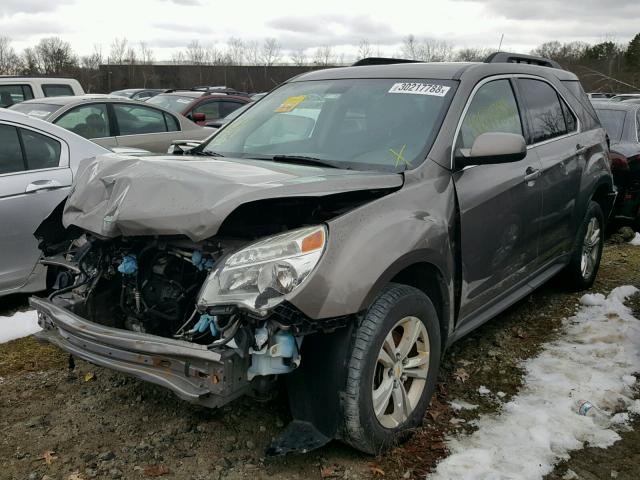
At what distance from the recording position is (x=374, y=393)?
2.87 meters

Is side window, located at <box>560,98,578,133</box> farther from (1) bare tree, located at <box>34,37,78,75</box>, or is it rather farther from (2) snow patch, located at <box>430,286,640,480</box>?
(1) bare tree, located at <box>34,37,78,75</box>

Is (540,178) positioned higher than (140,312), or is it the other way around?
(540,178)

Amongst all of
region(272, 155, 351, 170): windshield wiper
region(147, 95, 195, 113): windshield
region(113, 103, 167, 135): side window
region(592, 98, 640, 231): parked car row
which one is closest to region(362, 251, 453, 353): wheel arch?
region(272, 155, 351, 170): windshield wiper

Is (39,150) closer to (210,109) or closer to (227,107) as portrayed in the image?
(210,109)

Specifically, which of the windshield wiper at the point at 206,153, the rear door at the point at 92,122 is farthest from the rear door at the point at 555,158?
the rear door at the point at 92,122

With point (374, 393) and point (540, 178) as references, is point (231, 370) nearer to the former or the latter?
point (374, 393)

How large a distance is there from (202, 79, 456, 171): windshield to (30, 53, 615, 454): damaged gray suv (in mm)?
12

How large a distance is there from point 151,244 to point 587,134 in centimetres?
380

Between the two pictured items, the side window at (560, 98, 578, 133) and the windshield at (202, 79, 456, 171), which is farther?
the side window at (560, 98, 578, 133)

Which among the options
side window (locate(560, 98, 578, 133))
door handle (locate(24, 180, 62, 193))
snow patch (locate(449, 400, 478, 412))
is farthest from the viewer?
side window (locate(560, 98, 578, 133))

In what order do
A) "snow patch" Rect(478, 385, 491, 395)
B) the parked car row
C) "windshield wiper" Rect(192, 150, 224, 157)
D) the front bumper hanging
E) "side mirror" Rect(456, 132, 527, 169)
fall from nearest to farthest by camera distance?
1. the front bumper hanging
2. "side mirror" Rect(456, 132, 527, 169)
3. "snow patch" Rect(478, 385, 491, 395)
4. "windshield wiper" Rect(192, 150, 224, 157)
5. the parked car row

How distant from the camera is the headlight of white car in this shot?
2463 millimetres

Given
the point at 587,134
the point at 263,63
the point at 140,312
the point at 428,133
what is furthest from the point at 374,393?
the point at 263,63

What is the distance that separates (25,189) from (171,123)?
4693mm
